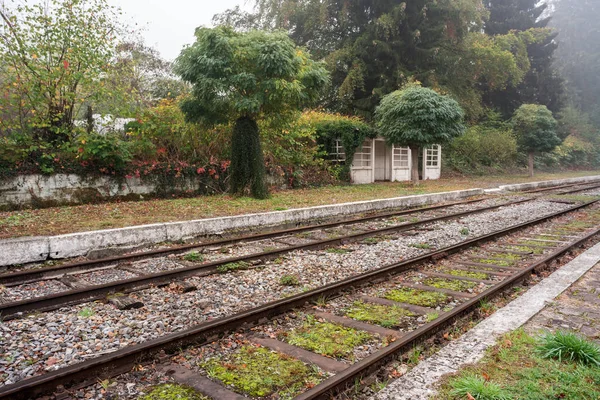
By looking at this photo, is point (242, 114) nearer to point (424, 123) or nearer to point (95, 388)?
point (424, 123)

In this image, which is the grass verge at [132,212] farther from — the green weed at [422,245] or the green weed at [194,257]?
A: the green weed at [422,245]

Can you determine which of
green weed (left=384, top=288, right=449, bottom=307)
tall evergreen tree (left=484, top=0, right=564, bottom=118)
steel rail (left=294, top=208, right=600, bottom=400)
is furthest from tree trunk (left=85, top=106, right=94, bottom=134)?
tall evergreen tree (left=484, top=0, right=564, bottom=118)

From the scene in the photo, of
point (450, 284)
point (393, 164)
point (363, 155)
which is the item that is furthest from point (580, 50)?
point (450, 284)

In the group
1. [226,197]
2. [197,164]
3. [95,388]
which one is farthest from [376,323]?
[197,164]

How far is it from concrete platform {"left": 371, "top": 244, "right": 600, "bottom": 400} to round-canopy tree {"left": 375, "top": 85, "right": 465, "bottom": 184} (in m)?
13.8

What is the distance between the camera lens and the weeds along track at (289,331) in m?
3.21

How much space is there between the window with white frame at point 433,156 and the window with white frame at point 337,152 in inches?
344

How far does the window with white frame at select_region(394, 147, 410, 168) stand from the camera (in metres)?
25.2

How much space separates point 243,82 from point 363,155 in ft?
37.3

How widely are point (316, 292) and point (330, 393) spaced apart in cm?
208

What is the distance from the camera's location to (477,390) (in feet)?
9.27

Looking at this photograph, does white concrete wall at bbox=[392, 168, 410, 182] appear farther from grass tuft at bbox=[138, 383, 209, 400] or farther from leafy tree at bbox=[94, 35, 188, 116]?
grass tuft at bbox=[138, 383, 209, 400]

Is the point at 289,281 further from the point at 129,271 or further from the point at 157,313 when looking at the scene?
the point at 129,271

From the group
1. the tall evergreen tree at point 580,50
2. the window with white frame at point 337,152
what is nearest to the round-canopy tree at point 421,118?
the window with white frame at point 337,152
